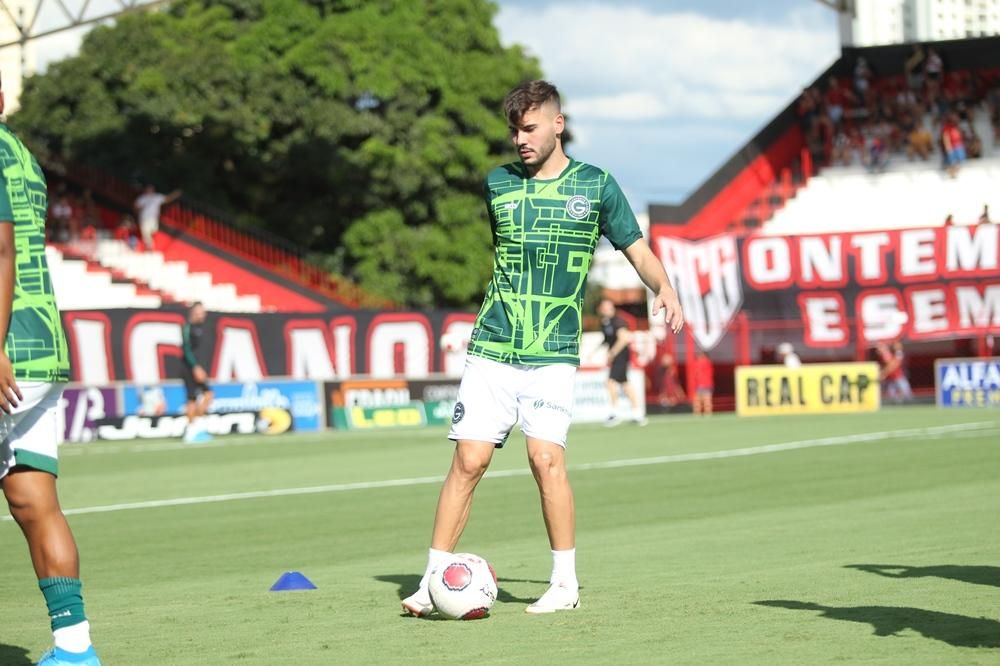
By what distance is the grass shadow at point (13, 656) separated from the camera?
655 centimetres

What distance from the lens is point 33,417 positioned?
579 centimetres

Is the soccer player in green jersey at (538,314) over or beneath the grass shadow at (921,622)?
over

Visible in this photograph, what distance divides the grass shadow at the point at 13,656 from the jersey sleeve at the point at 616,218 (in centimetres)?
312

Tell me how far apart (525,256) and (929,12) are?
42.0 meters

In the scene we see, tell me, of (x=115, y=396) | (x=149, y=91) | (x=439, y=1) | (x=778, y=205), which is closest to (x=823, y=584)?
(x=115, y=396)

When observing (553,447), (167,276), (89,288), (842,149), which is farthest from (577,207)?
(842,149)

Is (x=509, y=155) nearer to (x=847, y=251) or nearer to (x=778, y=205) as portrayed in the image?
(x=778, y=205)

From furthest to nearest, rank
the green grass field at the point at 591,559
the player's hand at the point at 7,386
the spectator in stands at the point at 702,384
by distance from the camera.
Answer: the spectator in stands at the point at 702,384
the green grass field at the point at 591,559
the player's hand at the point at 7,386

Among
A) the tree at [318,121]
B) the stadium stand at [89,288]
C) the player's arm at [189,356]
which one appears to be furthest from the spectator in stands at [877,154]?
the player's arm at [189,356]

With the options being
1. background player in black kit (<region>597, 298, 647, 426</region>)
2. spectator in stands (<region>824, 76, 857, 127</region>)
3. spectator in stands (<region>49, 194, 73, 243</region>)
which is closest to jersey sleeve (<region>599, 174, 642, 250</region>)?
background player in black kit (<region>597, 298, 647, 426</region>)

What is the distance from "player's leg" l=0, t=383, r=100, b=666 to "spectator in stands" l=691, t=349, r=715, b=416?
2812 cm

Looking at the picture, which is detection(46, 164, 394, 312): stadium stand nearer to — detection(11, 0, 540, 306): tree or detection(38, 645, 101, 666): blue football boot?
detection(11, 0, 540, 306): tree

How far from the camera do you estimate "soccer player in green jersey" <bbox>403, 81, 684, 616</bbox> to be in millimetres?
7418

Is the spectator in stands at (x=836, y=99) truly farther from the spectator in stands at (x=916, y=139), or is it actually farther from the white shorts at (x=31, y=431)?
the white shorts at (x=31, y=431)
